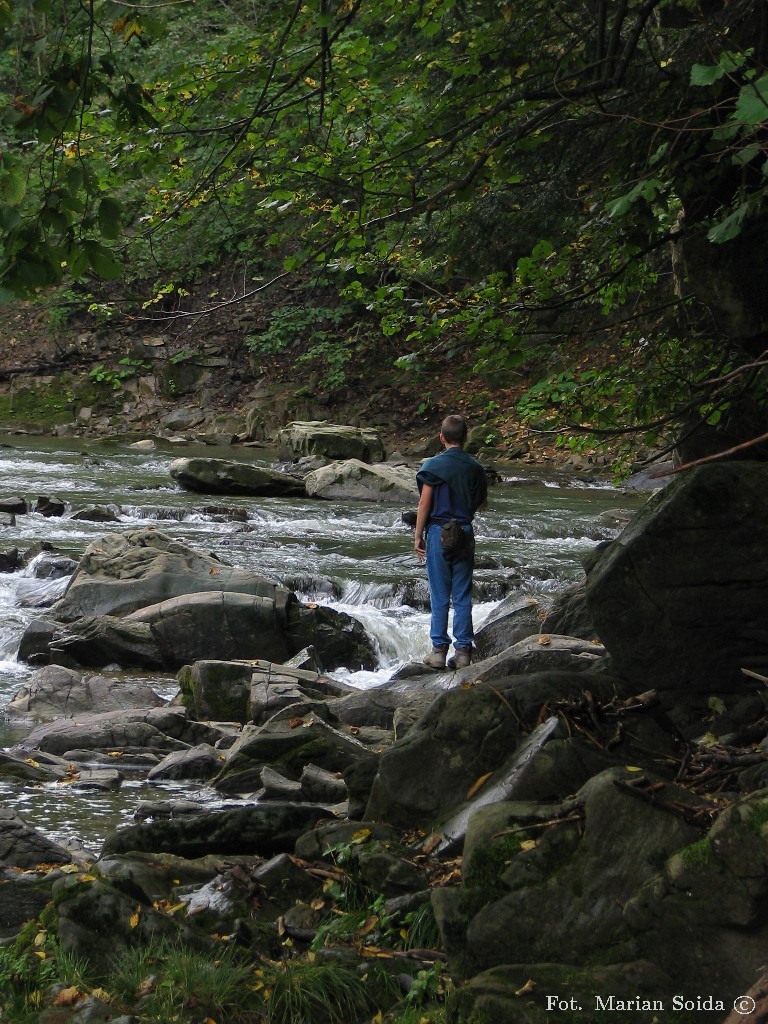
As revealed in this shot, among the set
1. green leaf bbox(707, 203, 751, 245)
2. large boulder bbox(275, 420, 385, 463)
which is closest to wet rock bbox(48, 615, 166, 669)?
green leaf bbox(707, 203, 751, 245)

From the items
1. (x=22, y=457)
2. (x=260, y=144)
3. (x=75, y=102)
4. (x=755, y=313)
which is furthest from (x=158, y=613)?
(x=22, y=457)

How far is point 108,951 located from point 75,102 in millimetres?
3053

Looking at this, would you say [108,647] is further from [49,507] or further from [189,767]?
[49,507]

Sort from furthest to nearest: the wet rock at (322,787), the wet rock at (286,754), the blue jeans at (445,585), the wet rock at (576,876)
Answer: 1. the blue jeans at (445,585)
2. the wet rock at (286,754)
3. the wet rock at (322,787)
4. the wet rock at (576,876)

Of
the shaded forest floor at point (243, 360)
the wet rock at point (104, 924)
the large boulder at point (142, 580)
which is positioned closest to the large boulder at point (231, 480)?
the large boulder at point (142, 580)

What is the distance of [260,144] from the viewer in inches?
224

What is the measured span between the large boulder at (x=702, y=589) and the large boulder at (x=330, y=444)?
19.2m

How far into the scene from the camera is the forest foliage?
4.90 meters

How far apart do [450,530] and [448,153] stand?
402cm

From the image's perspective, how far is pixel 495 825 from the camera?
3.80 m

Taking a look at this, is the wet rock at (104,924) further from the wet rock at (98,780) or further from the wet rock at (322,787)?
the wet rock at (98,780)

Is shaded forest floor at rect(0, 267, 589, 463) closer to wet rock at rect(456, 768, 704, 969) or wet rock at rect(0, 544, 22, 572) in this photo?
wet rock at rect(0, 544, 22, 572)

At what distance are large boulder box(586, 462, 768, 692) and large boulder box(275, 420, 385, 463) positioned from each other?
62.8ft

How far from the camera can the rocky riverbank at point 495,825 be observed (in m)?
3.18
